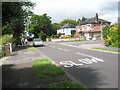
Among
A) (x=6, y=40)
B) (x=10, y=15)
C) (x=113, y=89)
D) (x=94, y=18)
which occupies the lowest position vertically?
(x=113, y=89)

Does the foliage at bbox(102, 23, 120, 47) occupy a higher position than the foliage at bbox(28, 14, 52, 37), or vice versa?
the foliage at bbox(28, 14, 52, 37)

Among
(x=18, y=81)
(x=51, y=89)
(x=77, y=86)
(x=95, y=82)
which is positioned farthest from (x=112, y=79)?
(x=18, y=81)

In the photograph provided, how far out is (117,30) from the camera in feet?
65.6

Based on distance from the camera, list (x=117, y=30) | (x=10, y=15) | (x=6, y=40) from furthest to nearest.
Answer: (x=6, y=40) < (x=117, y=30) < (x=10, y=15)

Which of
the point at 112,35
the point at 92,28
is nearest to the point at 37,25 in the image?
the point at 92,28

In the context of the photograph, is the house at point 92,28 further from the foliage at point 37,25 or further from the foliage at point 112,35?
the foliage at point 112,35

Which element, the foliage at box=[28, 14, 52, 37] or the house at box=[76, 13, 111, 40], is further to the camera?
the foliage at box=[28, 14, 52, 37]

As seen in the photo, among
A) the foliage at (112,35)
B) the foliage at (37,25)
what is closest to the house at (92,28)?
the foliage at (37,25)

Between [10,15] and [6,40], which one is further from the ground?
[10,15]

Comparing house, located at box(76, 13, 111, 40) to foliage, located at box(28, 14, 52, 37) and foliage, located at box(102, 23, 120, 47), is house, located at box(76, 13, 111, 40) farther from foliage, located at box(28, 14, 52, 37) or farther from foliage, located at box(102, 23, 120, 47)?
foliage, located at box(102, 23, 120, 47)

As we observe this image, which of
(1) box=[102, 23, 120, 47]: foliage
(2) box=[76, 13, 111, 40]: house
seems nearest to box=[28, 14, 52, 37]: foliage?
(2) box=[76, 13, 111, 40]: house

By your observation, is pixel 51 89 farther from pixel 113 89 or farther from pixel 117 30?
pixel 117 30

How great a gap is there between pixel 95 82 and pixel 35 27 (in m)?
61.0

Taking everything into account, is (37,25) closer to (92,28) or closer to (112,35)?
(92,28)
